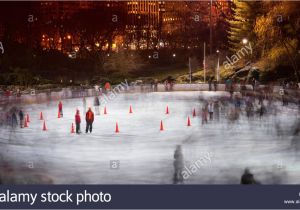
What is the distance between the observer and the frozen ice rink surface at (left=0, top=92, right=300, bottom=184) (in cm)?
1453

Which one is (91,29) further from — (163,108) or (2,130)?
(2,130)

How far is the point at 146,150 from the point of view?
1734 centimetres

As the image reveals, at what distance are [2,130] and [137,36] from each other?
33.1m

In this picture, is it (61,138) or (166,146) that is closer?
(166,146)

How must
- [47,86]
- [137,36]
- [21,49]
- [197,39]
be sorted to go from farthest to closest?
1. [197,39]
2. [137,36]
3. [21,49]
4. [47,86]

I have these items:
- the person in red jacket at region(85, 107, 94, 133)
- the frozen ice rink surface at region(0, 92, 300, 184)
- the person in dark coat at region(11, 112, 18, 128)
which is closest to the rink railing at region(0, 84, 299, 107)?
the frozen ice rink surface at region(0, 92, 300, 184)

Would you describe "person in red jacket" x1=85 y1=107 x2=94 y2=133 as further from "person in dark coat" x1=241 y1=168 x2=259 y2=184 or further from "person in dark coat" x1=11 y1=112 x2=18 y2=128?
"person in dark coat" x1=241 y1=168 x2=259 y2=184

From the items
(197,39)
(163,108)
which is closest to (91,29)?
(197,39)

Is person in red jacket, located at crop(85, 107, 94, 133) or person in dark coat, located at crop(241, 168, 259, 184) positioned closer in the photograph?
person in dark coat, located at crop(241, 168, 259, 184)

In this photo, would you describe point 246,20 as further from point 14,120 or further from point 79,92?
point 14,120

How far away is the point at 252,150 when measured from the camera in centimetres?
1722

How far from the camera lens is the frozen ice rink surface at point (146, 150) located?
572 inches

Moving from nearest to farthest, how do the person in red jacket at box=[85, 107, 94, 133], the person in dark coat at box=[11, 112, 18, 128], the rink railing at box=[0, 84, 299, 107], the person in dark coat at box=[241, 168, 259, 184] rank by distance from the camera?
1. the person in dark coat at box=[241, 168, 259, 184]
2. the person in red jacket at box=[85, 107, 94, 133]
3. the person in dark coat at box=[11, 112, 18, 128]
4. the rink railing at box=[0, 84, 299, 107]

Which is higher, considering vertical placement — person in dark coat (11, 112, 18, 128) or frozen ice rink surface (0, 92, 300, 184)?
person in dark coat (11, 112, 18, 128)
